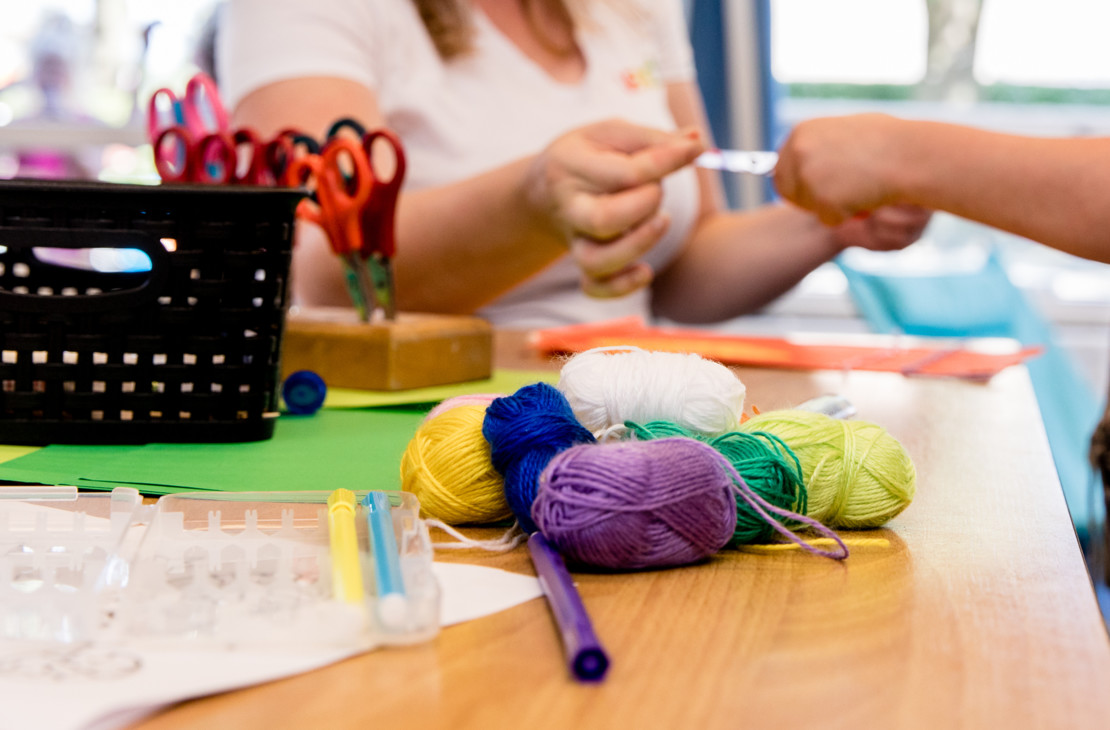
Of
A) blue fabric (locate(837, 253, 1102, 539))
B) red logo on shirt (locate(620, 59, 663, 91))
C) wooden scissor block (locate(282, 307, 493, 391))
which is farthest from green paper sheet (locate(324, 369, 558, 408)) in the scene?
blue fabric (locate(837, 253, 1102, 539))

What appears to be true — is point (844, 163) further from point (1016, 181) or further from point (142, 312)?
point (142, 312)

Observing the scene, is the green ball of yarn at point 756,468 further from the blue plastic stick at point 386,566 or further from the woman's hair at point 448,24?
the woman's hair at point 448,24

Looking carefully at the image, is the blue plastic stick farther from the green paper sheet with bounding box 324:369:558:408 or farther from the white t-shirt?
the white t-shirt

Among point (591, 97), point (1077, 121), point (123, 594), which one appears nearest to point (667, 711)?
point (123, 594)

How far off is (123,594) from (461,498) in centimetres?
13

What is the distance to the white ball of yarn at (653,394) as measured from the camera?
0.38 meters

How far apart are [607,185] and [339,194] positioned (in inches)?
8.2

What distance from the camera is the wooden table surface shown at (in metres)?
0.23

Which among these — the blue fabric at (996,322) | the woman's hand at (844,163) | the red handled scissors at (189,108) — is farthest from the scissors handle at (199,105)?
the blue fabric at (996,322)

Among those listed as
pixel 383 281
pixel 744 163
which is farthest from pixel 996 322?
pixel 383 281

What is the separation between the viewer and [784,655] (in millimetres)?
266

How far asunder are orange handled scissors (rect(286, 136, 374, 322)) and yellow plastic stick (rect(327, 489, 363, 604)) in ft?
1.20

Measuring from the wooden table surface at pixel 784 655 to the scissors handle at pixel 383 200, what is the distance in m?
0.40

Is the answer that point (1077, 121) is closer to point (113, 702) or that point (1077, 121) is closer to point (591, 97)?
point (591, 97)
